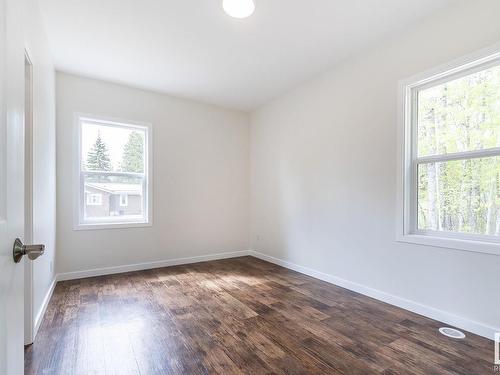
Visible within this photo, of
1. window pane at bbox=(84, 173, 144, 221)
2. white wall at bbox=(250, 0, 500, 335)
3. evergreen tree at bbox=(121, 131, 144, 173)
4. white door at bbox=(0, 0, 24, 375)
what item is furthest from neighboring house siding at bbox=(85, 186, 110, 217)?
white door at bbox=(0, 0, 24, 375)

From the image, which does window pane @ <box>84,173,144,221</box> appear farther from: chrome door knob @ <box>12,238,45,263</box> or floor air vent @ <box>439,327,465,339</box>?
floor air vent @ <box>439,327,465,339</box>

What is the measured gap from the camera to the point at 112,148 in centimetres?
380

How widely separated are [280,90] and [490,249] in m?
3.15

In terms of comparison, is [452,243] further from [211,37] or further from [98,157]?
[98,157]

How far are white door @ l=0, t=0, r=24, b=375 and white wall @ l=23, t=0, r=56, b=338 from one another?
1.34m

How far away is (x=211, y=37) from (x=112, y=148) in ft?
7.13

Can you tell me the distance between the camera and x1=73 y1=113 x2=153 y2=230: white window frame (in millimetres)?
3494

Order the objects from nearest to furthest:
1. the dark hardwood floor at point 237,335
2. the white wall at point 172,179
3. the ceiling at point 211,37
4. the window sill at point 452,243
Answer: the dark hardwood floor at point 237,335, the window sill at point 452,243, the ceiling at point 211,37, the white wall at point 172,179

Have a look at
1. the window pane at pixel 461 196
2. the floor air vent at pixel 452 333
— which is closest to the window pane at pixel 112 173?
the window pane at pixel 461 196

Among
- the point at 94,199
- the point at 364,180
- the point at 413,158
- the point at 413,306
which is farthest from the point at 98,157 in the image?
the point at 413,306

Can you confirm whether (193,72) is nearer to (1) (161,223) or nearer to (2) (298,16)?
(2) (298,16)

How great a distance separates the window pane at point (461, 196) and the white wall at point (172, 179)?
9.91ft

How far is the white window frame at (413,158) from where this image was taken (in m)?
2.25

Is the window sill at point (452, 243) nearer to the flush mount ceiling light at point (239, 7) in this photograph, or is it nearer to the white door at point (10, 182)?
the flush mount ceiling light at point (239, 7)
